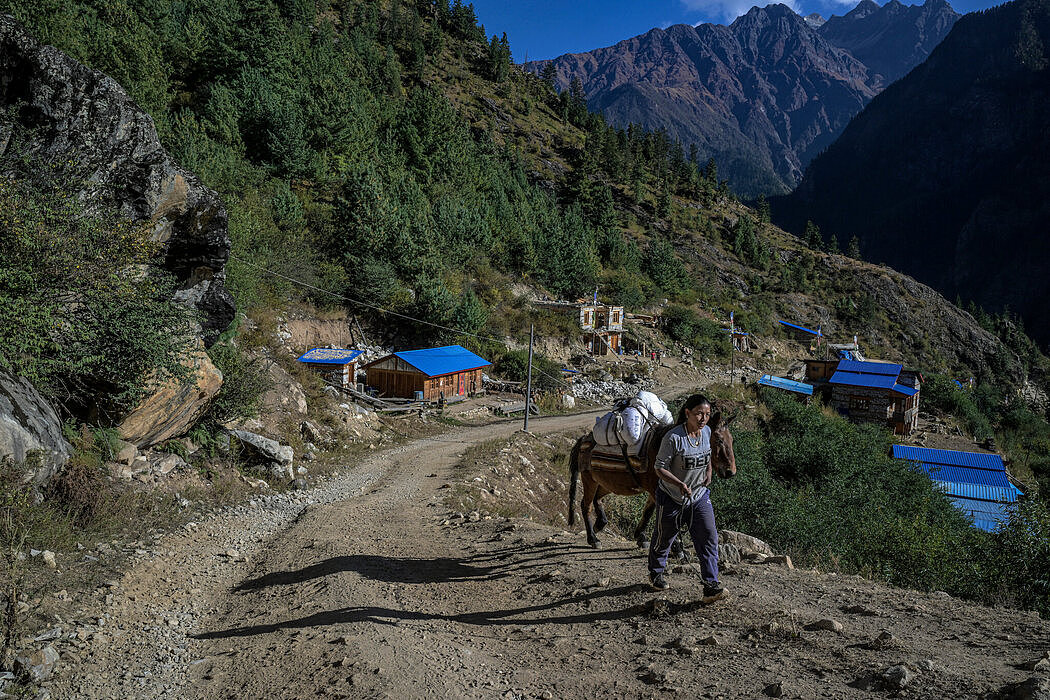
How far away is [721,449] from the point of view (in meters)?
5.54

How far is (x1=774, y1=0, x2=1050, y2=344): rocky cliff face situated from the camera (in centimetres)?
14550

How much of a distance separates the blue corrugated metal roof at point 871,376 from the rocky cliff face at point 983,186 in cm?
12538

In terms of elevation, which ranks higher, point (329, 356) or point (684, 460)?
point (684, 460)

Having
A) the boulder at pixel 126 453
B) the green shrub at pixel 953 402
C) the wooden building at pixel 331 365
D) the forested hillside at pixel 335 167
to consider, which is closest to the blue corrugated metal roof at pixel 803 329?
the forested hillside at pixel 335 167

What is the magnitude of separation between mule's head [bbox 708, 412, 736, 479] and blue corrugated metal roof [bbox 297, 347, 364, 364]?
2272 cm

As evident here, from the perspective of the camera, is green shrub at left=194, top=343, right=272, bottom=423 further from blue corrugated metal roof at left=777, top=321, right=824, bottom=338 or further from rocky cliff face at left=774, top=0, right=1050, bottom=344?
rocky cliff face at left=774, top=0, right=1050, bottom=344

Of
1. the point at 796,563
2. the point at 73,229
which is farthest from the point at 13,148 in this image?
the point at 796,563

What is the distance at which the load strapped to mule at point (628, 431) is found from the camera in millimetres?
6301

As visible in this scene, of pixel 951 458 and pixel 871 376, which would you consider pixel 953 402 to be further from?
pixel 951 458

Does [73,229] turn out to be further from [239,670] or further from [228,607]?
[239,670]

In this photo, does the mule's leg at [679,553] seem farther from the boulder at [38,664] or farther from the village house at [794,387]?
the village house at [794,387]

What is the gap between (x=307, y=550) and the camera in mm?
7914

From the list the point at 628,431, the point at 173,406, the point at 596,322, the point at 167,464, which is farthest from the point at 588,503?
the point at 596,322

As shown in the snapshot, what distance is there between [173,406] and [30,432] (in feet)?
9.79
